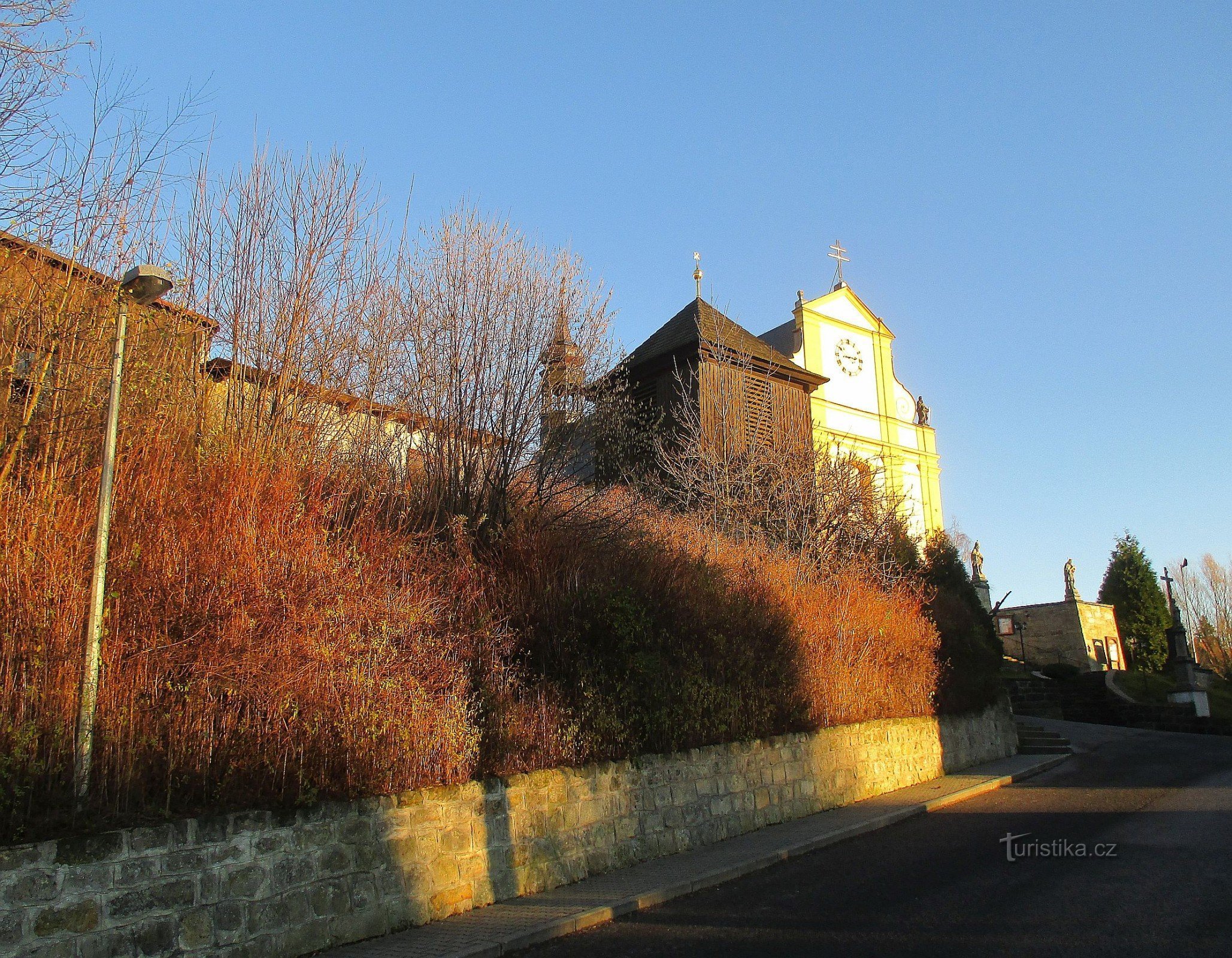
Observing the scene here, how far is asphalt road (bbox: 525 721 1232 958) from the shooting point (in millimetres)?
6582

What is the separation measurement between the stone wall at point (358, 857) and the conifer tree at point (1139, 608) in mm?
43644

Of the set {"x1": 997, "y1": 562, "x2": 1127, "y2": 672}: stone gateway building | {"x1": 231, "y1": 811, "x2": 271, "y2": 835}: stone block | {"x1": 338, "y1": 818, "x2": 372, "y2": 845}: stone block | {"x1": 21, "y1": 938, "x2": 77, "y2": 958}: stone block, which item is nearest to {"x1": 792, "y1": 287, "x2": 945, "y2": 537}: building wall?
{"x1": 997, "y1": 562, "x2": 1127, "y2": 672}: stone gateway building

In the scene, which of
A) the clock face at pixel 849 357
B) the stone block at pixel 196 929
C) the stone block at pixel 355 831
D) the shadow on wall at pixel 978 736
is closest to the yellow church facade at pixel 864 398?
the clock face at pixel 849 357

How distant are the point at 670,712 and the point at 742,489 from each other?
10.6 meters

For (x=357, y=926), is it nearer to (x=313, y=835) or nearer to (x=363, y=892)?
(x=363, y=892)

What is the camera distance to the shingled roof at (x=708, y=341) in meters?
25.1

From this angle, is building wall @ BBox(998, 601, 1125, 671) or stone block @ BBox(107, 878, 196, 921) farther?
building wall @ BBox(998, 601, 1125, 671)

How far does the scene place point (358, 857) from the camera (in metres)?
6.65

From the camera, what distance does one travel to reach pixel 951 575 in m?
29.5

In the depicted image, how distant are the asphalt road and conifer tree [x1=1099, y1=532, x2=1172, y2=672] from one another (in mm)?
38752

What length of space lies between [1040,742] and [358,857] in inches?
803

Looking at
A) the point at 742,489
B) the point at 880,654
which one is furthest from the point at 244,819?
the point at 742,489

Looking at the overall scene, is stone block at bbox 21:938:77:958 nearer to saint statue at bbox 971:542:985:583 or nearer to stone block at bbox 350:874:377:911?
stone block at bbox 350:874:377:911

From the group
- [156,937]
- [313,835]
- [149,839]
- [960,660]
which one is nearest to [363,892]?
[313,835]
